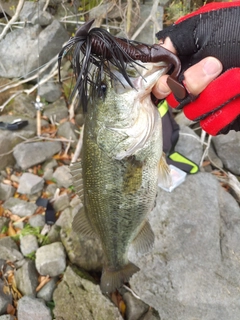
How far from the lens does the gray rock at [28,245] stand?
11.6 feet

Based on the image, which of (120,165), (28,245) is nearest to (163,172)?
(120,165)

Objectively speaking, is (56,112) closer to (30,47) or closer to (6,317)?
(30,47)

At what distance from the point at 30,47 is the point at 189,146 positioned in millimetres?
3051

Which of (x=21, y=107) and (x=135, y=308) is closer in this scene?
(x=135, y=308)

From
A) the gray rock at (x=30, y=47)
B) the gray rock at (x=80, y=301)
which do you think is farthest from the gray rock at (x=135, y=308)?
the gray rock at (x=30, y=47)

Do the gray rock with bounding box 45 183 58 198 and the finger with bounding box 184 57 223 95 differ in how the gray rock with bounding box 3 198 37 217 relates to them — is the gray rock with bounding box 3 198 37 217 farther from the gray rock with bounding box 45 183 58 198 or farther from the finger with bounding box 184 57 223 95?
the finger with bounding box 184 57 223 95

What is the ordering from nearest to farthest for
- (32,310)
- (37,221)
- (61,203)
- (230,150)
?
1. (32,310)
2. (37,221)
3. (61,203)
4. (230,150)

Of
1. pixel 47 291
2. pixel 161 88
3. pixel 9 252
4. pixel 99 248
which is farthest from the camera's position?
pixel 9 252

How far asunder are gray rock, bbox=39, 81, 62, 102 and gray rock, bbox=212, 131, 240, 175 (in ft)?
8.66

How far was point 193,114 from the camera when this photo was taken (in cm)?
169

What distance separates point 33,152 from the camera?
4.41 meters

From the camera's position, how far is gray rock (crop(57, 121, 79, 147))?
470 centimetres

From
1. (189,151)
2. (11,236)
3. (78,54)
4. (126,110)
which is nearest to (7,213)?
(11,236)

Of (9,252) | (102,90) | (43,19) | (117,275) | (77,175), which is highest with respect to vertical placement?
(102,90)
